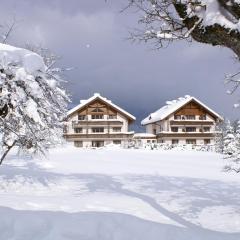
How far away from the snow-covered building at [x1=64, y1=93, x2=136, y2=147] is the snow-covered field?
44285mm

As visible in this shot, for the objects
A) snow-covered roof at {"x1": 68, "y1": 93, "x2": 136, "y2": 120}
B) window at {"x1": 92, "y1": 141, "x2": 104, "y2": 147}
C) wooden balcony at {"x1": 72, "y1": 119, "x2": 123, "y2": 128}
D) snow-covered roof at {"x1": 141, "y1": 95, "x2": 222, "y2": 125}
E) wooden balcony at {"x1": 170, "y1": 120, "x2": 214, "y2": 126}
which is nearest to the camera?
snow-covered roof at {"x1": 68, "y1": 93, "x2": 136, "y2": 120}

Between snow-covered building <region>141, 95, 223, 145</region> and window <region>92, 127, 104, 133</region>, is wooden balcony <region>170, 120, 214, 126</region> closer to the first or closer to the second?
snow-covered building <region>141, 95, 223, 145</region>

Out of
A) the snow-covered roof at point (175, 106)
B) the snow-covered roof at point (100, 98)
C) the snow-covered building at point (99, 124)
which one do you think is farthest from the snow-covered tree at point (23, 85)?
the snow-covered roof at point (175, 106)

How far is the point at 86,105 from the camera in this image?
68.2 metres

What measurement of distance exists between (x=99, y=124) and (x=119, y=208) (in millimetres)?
57811

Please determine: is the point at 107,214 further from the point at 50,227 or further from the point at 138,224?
the point at 50,227

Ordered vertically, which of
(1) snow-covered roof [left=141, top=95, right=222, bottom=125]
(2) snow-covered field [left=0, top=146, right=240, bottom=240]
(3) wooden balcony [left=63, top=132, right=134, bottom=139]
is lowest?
(2) snow-covered field [left=0, top=146, right=240, bottom=240]

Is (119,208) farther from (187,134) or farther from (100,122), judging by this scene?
(187,134)

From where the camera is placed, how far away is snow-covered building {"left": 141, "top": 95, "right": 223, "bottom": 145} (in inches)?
2790

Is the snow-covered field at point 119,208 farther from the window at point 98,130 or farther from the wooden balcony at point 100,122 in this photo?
the window at point 98,130

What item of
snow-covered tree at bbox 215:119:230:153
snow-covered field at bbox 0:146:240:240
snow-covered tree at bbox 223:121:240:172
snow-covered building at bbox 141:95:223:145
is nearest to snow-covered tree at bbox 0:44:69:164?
snow-covered field at bbox 0:146:240:240

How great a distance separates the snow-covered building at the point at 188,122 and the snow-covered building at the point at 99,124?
18.7 ft

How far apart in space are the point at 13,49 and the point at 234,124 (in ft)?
181

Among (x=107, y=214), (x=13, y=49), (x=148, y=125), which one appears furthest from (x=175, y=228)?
(x=148, y=125)
